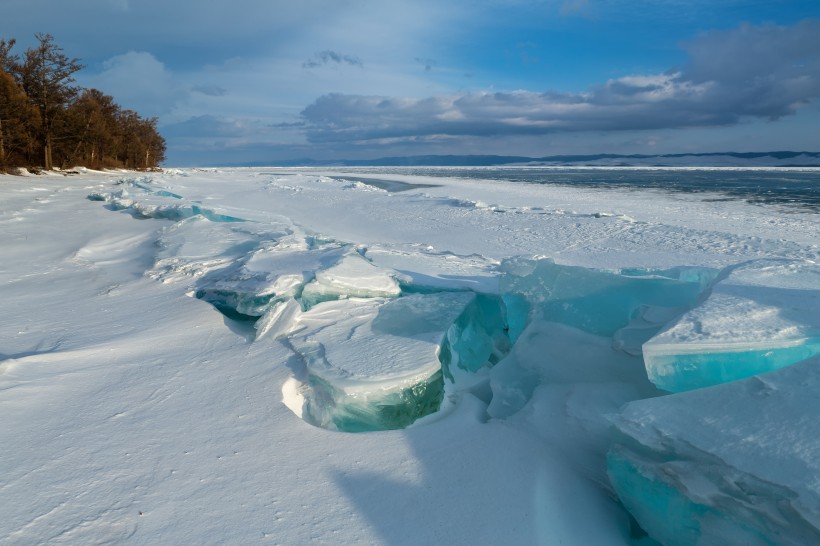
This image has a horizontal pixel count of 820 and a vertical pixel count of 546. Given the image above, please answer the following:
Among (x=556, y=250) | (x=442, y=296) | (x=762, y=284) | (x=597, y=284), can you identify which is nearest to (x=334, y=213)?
(x=556, y=250)

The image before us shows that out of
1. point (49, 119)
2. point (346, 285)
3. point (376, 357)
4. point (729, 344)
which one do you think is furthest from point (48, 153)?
point (729, 344)

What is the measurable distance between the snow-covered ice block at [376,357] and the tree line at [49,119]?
27.0m

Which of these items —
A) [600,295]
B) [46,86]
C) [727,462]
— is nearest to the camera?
[727,462]

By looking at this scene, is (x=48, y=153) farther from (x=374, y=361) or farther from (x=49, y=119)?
(x=374, y=361)

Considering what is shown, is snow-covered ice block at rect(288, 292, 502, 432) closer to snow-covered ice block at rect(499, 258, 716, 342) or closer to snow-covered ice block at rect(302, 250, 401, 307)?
snow-covered ice block at rect(302, 250, 401, 307)

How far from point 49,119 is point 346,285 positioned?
1280 inches

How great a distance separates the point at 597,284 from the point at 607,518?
1.69m

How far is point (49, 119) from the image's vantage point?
2875 centimetres

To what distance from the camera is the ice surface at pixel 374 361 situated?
117 inches

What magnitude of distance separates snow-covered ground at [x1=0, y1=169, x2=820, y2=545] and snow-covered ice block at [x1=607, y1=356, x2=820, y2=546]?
0.01m

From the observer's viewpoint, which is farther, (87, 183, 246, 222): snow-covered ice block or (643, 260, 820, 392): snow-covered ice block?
(87, 183, 246, 222): snow-covered ice block

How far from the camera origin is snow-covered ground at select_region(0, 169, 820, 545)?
2.10 metres

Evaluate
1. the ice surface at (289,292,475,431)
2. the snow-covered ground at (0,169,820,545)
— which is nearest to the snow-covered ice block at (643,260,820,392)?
the snow-covered ground at (0,169,820,545)

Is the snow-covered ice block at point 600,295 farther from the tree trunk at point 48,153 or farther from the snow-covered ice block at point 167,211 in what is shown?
the tree trunk at point 48,153
